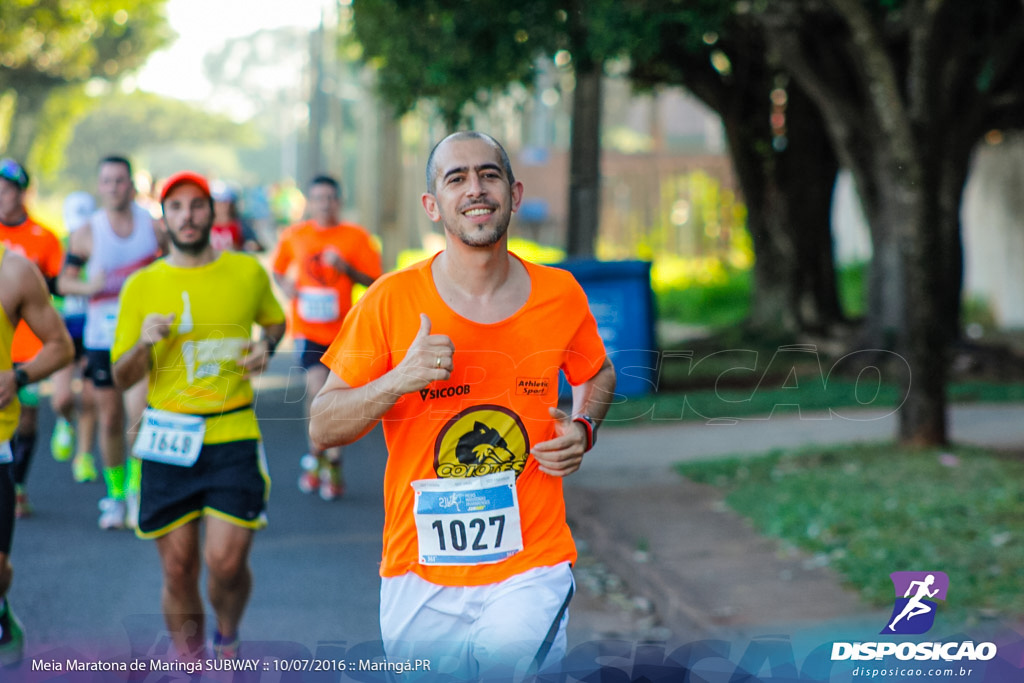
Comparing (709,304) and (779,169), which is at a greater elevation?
(779,169)

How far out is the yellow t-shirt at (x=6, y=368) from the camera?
454cm

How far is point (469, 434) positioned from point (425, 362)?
0.38m

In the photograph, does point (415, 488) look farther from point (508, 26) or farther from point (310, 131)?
point (310, 131)

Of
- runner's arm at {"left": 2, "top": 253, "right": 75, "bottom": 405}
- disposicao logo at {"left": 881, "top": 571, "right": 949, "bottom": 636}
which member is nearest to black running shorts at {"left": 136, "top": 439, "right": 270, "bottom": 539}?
runner's arm at {"left": 2, "top": 253, "right": 75, "bottom": 405}

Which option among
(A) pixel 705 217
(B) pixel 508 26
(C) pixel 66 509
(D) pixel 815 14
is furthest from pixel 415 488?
(A) pixel 705 217

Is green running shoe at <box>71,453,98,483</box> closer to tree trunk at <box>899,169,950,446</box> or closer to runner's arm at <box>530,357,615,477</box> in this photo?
tree trunk at <box>899,169,950,446</box>

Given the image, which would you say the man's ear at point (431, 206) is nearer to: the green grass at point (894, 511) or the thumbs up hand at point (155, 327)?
the thumbs up hand at point (155, 327)

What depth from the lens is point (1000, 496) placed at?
789cm

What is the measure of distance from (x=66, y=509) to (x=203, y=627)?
389 centimetres

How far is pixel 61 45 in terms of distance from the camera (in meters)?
43.1

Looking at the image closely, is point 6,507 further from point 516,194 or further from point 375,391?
point 516,194

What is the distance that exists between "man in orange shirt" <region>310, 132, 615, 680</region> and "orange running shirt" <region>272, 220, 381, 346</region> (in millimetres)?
5542

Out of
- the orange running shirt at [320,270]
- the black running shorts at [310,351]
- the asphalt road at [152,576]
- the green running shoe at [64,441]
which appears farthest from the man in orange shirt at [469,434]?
the green running shoe at [64,441]

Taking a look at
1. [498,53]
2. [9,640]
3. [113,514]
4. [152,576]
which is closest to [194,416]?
[9,640]
